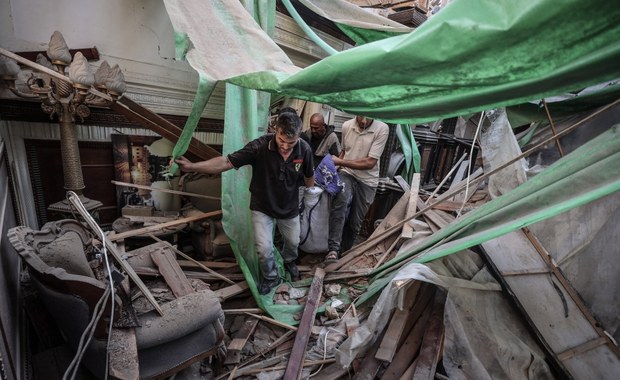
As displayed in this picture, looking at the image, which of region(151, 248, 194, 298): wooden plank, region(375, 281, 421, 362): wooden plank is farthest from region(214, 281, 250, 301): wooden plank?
region(375, 281, 421, 362): wooden plank

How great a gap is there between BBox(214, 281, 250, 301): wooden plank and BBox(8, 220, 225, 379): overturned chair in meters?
0.61

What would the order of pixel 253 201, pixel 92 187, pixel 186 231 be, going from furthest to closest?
pixel 186 231, pixel 92 187, pixel 253 201

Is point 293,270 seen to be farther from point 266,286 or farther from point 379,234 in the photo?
point 379,234

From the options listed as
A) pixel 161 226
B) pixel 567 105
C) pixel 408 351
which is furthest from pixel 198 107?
pixel 567 105

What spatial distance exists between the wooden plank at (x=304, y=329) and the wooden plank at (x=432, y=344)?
0.84 m

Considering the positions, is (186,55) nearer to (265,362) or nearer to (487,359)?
(265,362)

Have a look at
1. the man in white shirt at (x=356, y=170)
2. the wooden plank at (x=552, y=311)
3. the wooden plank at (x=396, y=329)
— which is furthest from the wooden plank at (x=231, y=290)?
the wooden plank at (x=552, y=311)

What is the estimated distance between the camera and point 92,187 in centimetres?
304

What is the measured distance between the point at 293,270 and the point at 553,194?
2.52m

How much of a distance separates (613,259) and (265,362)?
8.18ft

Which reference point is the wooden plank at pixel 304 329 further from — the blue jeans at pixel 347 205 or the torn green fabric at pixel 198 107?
the torn green fabric at pixel 198 107

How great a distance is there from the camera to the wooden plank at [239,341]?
218cm

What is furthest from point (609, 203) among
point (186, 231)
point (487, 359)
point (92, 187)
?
point (92, 187)

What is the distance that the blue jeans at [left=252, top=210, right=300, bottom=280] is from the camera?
270 centimetres
